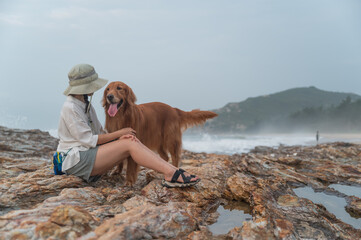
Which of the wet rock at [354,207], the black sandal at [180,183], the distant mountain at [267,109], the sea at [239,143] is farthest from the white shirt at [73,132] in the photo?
the distant mountain at [267,109]

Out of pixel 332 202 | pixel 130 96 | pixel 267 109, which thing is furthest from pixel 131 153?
pixel 267 109

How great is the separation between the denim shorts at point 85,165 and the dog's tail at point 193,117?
2306mm

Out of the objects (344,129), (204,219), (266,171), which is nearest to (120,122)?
(204,219)

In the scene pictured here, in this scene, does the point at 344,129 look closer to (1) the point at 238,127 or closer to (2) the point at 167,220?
(1) the point at 238,127

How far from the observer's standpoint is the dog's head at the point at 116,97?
11.7 ft

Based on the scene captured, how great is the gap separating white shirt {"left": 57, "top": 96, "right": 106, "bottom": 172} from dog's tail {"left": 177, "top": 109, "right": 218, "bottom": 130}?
89.9 inches

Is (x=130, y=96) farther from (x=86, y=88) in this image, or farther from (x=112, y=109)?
(x=86, y=88)

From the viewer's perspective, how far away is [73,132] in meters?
2.98

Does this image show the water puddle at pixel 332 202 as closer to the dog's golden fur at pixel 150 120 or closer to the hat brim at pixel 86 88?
the dog's golden fur at pixel 150 120

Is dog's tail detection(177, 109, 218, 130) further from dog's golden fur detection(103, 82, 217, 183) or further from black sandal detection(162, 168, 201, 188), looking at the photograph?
black sandal detection(162, 168, 201, 188)

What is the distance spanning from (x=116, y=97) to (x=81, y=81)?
0.57 meters

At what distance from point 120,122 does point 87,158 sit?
2.75ft

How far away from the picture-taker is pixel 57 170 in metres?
3.30

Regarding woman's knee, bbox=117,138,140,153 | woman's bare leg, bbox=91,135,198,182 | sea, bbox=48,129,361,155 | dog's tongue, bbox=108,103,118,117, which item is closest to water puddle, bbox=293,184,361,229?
woman's bare leg, bbox=91,135,198,182
